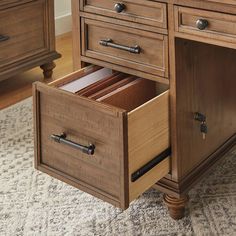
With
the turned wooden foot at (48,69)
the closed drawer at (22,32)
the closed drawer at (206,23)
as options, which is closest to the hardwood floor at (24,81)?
the turned wooden foot at (48,69)

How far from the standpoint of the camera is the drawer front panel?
1.37 metres

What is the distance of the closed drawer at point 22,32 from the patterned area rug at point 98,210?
67 centimetres

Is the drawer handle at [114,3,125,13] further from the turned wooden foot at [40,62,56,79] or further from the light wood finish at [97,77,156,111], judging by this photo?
the turned wooden foot at [40,62,56,79]

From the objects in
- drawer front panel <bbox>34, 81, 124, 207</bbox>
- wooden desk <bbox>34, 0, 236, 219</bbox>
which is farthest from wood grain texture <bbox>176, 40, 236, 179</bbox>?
drawer front panel <bbox>34, 81, 124, 207</bbox>

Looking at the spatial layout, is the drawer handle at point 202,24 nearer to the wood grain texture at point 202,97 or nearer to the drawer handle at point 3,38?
the wood grain texture at point 202,97

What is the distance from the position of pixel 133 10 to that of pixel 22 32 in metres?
1.13

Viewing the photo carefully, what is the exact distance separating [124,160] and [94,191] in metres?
0.14

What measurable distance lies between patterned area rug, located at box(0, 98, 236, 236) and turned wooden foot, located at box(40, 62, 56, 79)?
2.74ft

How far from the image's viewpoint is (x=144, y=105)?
139 cm

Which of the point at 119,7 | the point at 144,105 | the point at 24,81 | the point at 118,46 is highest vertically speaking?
the point at 119,7

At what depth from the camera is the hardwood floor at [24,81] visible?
2.50m

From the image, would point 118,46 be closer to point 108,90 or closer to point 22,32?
point 108,90

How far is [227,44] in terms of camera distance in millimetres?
1304

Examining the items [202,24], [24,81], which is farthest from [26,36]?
[202,24]
